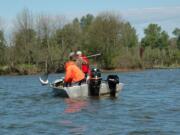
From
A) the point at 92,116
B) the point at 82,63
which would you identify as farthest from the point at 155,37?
the point at 92,116

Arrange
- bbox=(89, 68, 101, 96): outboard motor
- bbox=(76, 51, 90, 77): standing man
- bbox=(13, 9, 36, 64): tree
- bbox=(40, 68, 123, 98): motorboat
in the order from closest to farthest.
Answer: bbox=(89, 68, 101, 96): outboard motor < bbox=(40, 68, 123, 98): motorboat < bbox=(76, 51, 90, 77): standing man < bbox=(13, 9, 36, 64): tree

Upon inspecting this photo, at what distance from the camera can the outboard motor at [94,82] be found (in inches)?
1049

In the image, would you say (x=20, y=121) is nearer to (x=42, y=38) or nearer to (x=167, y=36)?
(x=42, y=38)

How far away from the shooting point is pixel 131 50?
97000 millimetres

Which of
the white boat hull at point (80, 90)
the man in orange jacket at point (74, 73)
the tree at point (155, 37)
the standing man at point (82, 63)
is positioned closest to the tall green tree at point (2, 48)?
the tree at point (155, 37)

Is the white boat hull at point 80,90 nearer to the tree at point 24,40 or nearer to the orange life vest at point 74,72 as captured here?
the orange life vest at point 74,72

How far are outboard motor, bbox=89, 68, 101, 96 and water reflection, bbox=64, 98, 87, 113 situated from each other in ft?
3.66

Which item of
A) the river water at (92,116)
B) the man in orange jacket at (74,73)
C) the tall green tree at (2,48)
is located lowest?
the river water at (92,116)

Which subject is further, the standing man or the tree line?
the tree line

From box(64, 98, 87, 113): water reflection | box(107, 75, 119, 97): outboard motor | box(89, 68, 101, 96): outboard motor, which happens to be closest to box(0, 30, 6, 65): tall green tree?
box(107, 75, 119, 97): outboard motor

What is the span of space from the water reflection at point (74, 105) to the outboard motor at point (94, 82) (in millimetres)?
1116

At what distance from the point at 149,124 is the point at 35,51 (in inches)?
2735

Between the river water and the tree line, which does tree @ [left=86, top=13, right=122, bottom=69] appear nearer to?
the tree line

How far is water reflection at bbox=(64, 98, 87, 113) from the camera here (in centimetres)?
2243
